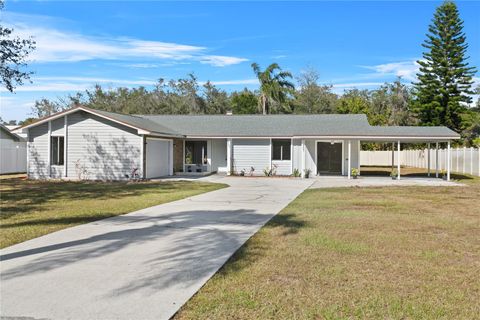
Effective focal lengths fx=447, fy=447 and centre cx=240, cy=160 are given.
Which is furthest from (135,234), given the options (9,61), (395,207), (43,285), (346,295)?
(9,61)

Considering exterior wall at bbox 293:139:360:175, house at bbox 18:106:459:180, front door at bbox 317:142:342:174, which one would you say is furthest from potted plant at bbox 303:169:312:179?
front door at bbox 317:142:342:174

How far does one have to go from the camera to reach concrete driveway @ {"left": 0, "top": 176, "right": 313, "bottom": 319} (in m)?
4.44

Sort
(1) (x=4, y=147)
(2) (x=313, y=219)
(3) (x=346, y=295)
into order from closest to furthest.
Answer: (3) (x=346, y=295) → (2) (x=313, y=219) → (1) (x=4, y=147)

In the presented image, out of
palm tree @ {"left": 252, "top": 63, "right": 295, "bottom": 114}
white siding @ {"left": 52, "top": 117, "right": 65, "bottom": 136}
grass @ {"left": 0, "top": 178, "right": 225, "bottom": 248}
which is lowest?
grass @ {"left": 0, "top": 178, "right": 225, "bottom": 248}

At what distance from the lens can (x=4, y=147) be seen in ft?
94.5

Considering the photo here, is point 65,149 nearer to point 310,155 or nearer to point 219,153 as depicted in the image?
point 219,153

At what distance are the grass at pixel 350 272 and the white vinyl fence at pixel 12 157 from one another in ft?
80.1

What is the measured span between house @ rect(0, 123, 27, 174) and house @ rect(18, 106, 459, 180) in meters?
6.20

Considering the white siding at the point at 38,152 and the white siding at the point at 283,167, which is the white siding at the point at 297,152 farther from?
the white siding at the point at 38,152

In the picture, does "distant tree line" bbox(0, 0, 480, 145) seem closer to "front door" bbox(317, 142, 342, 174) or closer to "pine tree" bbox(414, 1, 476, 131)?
"pine tree" bbox(414, 1, 476, 131)

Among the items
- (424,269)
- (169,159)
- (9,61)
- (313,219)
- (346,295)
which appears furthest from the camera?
(169,159)

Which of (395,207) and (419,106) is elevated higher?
(419,106)

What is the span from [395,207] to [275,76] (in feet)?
115

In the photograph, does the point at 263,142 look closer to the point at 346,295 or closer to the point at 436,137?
the point at 436,137
